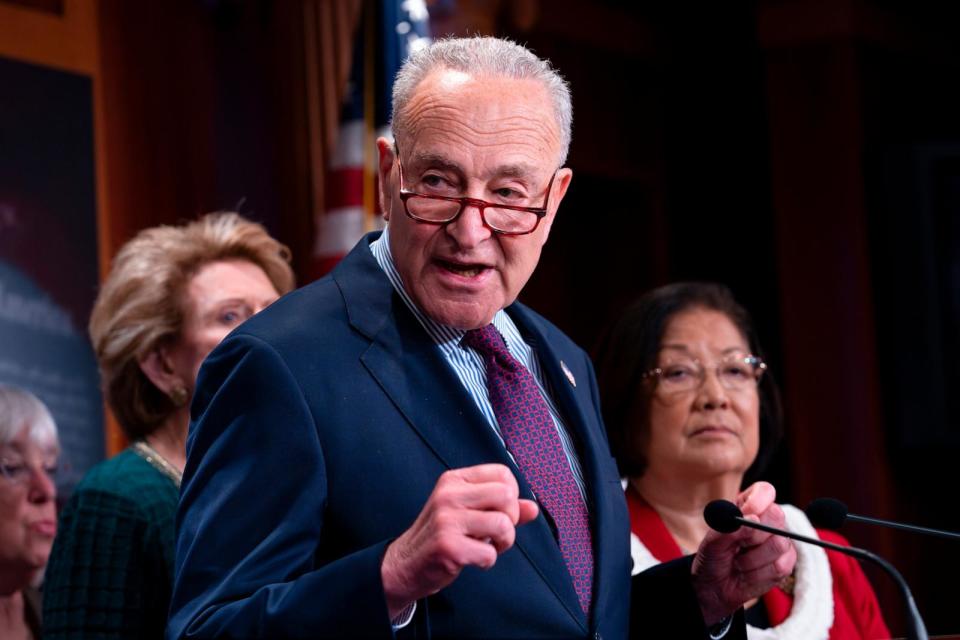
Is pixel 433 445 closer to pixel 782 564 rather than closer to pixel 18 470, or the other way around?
pixel 782 564

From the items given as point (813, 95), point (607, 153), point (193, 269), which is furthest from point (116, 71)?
point (813, 95)

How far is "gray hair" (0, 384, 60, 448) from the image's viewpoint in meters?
3.00

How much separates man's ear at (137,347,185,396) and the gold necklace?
127 mm

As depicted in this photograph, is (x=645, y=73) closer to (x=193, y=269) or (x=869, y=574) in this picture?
(x=869, y=574)

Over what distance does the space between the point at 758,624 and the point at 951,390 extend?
3020 mm

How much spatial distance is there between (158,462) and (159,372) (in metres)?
0.21

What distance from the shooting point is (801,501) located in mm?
5457

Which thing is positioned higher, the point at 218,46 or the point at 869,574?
the point at 218,46

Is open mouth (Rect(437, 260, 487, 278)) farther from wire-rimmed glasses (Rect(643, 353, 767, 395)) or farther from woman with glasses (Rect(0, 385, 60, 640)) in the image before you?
woman with glasses (Rect(0, 385, 60, 640))

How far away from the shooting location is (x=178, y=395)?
2.71 metres

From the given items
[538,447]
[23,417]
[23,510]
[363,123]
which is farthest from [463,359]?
[363,123]

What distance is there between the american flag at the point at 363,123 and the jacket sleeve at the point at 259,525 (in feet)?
7.86

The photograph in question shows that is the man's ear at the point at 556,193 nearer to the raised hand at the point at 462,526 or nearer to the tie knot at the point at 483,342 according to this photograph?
the tie knot at the point at 483,342

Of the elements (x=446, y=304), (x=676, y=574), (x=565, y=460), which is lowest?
(x=676, y=574)
